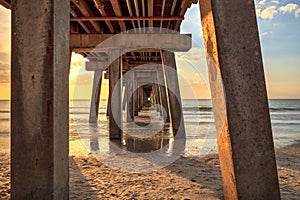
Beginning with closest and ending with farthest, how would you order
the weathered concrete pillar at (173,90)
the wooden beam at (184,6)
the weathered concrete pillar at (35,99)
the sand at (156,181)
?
the weathered concrete pillar at (35,99) → the sand at (156,181) → the wooden beam at (184,6) → the weathered concrete pillar at (173,90)

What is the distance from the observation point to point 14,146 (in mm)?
2057

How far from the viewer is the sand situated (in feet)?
9.43

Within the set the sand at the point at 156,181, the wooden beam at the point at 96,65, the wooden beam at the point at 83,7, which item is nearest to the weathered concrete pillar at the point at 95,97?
the wooden beam at the point at 96,65

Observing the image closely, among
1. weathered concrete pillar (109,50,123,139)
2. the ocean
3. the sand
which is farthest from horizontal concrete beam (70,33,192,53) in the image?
the sand

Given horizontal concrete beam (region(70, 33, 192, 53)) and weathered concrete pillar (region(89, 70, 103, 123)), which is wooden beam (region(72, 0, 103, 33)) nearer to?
horizontal concrete beam (region(70, 33, 192, 53))

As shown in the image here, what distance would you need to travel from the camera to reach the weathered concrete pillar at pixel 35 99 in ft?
6.59

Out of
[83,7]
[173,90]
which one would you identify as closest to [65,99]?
[83,7]

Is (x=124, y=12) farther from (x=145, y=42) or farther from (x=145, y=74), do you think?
(x=145, y=74)

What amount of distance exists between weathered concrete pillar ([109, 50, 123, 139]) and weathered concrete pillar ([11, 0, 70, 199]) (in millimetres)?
5072

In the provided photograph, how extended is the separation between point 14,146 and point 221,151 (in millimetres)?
1635

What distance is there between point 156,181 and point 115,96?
4227mm

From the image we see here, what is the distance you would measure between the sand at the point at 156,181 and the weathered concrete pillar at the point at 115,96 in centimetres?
260

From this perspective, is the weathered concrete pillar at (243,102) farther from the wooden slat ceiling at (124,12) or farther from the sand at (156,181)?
the wooden slat ceiling at (124,12)

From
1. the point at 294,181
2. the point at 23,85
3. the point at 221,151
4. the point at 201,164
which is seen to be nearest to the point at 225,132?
the point at 221,151
